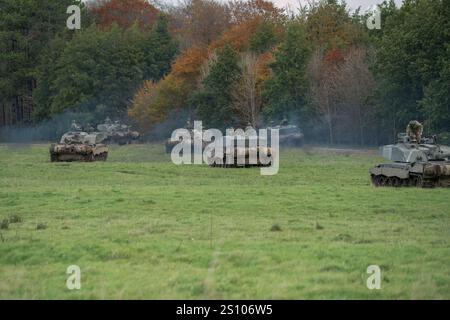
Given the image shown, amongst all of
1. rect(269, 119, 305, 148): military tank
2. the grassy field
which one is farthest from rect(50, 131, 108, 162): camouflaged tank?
rect(269, 119, 305, 148): military tank

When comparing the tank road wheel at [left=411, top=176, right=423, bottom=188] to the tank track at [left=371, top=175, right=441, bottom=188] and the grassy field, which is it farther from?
the grassy field

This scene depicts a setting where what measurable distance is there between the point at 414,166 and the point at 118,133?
38.6m

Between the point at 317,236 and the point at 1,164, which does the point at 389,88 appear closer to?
the point at 1,164

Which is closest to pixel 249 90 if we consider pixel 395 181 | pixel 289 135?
pixel 289 135

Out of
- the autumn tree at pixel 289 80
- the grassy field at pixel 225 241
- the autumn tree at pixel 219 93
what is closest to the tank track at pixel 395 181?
the grassy field at pixel 225 241

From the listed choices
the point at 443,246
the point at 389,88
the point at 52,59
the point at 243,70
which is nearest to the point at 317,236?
the point at 443,246

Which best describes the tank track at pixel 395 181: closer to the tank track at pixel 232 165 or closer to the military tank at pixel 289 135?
the tank track at pixel 232 165

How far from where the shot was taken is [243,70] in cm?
5688

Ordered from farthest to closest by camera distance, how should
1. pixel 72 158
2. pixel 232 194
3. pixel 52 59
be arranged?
pixel 52 59
pixel 72 158
pixel 232 194

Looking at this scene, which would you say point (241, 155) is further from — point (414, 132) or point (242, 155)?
point (414, 132)

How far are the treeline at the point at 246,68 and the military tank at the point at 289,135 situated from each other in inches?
111

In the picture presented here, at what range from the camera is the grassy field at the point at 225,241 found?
9.85 meters

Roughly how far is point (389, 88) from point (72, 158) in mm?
17602

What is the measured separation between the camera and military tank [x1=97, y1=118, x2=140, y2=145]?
201 ft
